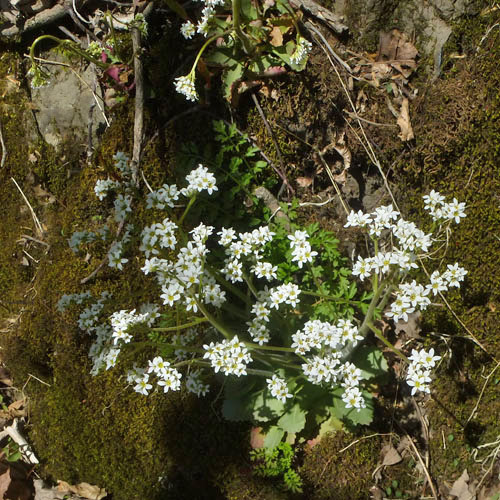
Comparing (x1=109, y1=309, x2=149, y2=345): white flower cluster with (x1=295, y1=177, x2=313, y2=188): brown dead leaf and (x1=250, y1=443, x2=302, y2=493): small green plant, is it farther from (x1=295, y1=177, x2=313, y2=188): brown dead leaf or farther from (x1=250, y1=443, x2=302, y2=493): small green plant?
(x1=295, y1=177, x2=313, y2=188): brown dead leaf

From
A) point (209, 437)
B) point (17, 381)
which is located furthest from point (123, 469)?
point (17, 381)

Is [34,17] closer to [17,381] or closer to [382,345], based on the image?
[17,381]

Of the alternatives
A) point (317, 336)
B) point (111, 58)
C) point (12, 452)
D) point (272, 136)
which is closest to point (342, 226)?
point (272, 136)

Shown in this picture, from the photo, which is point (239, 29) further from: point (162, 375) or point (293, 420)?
point (293, 420)

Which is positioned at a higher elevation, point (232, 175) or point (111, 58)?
point (111, 58)

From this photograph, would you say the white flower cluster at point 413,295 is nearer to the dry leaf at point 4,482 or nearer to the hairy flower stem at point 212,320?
the hairy flower stem at point 212,320
